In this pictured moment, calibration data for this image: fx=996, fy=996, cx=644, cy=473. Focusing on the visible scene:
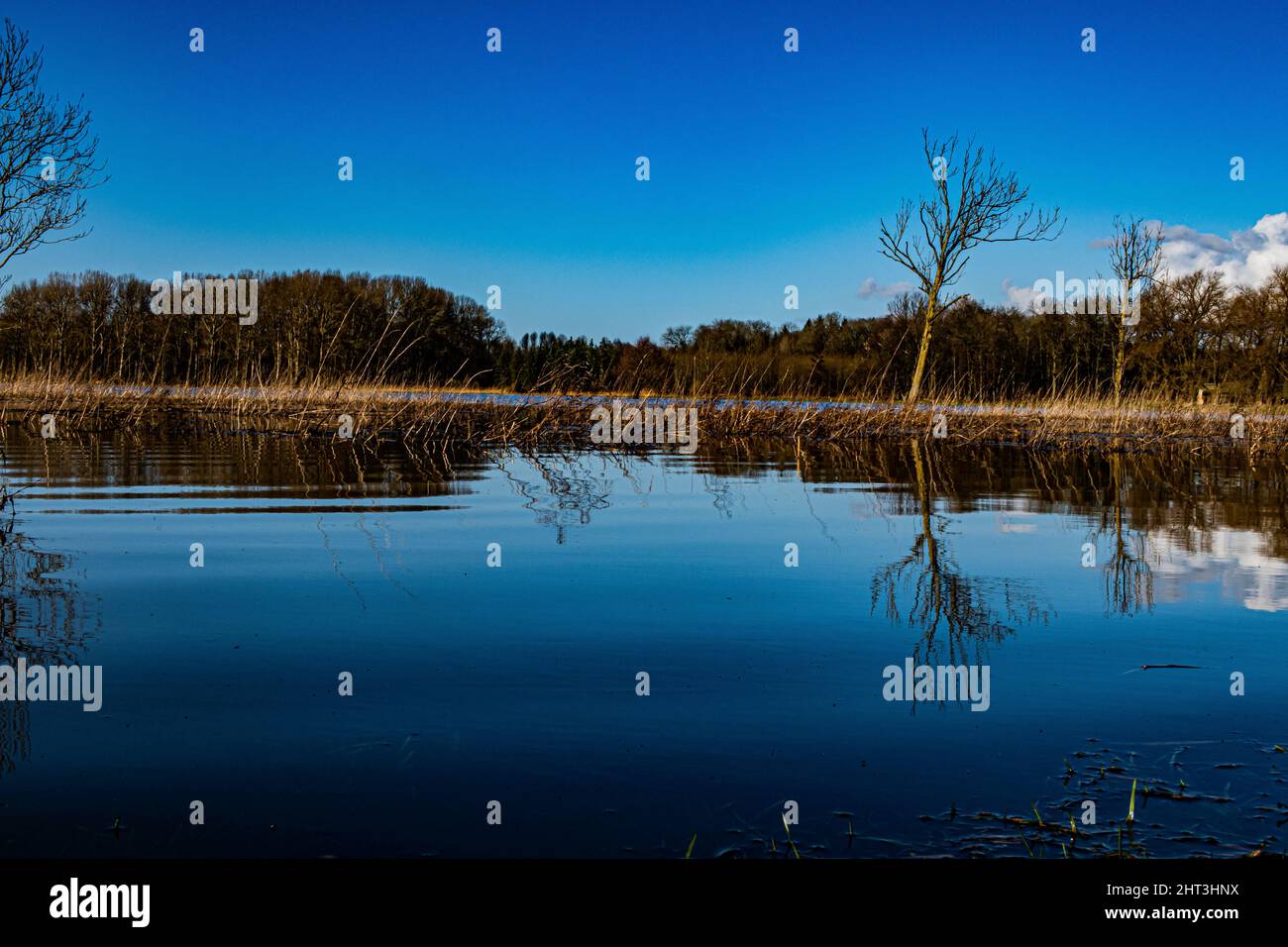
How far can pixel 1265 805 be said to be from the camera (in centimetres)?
271

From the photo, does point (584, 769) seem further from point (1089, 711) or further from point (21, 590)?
point (21, 590)

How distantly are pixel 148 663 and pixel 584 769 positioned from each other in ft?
6.52

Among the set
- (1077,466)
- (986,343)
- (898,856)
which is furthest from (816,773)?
(986,343)

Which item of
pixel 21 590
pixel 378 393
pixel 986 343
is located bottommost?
pixel 21 590

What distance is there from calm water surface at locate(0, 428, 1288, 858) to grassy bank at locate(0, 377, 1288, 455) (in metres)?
10.2

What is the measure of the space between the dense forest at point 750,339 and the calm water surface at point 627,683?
79.7 ft

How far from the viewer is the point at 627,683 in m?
3.73

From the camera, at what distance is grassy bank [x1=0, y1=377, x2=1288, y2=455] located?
1820cm

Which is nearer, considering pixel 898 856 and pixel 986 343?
pixel 898 856

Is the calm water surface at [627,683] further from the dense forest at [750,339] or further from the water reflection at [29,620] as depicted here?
the dense forest at [750,339]

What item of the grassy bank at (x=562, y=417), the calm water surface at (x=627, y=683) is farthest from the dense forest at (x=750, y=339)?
the calm water surface at (x=627, y=683)

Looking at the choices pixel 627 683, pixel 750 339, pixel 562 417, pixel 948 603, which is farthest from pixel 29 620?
pixel 750 339

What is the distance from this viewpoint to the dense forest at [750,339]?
134ft

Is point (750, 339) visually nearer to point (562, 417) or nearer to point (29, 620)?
point (562, 417)
